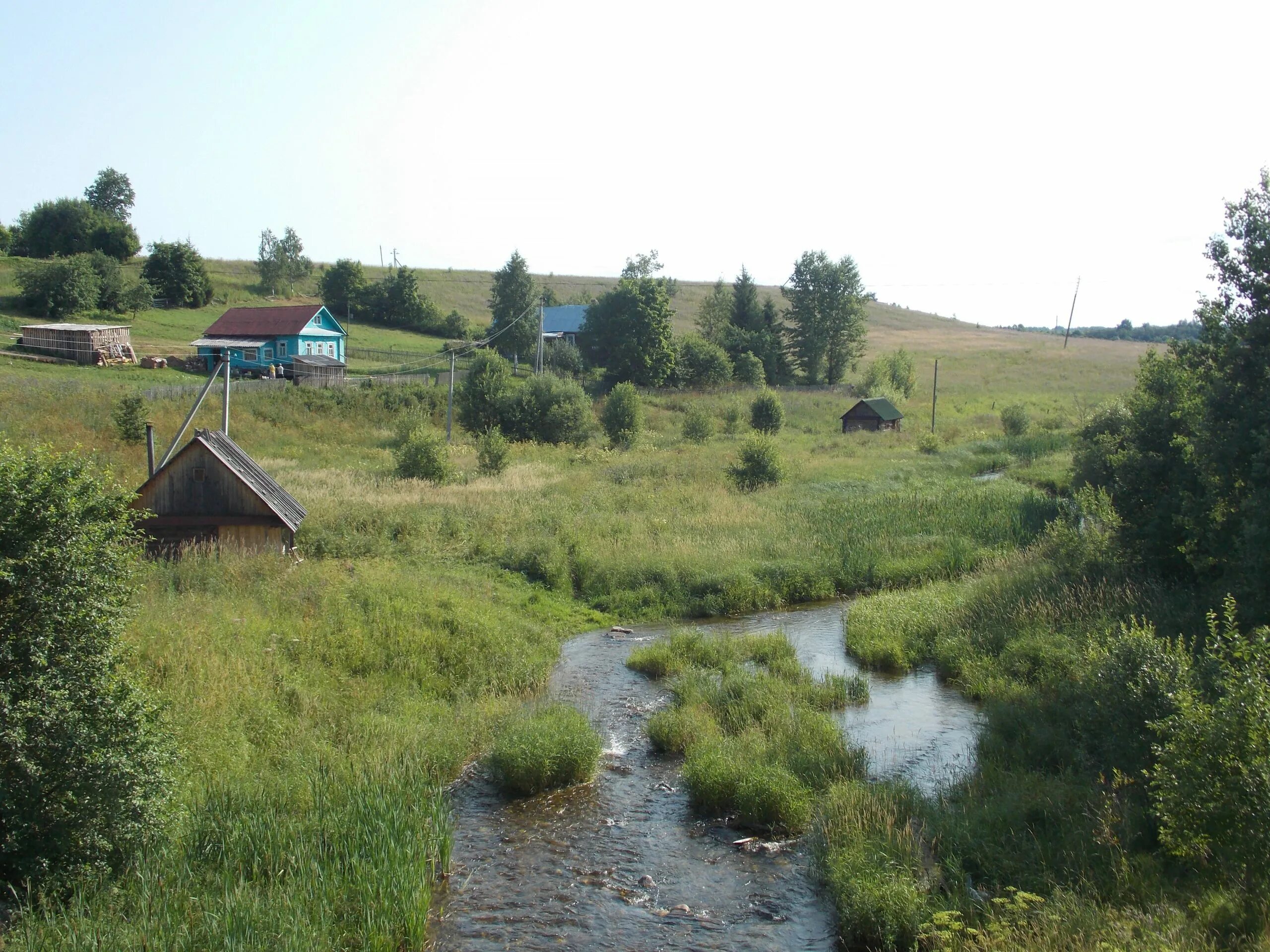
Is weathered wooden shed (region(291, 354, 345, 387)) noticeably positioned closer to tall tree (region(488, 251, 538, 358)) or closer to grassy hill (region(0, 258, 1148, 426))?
grassy hill (region(0, 258, 1148, 426))

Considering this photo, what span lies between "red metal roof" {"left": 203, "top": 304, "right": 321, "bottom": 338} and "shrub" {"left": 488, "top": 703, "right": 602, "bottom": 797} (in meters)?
52.2

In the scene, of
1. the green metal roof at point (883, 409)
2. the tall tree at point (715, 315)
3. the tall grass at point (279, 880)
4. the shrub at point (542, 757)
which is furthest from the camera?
the tall tree at point (715, 315)

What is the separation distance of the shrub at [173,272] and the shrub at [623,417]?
4606 centimetres

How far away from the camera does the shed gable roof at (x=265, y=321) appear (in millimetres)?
60031

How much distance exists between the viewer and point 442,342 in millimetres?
80875

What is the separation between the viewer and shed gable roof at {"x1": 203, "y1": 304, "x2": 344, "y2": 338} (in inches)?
2363

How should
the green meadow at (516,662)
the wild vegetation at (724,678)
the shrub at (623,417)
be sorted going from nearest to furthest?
1. the wild vegetation at (724,678)
2. the green meadow at (516,662)
3. the shrub at (623,417)

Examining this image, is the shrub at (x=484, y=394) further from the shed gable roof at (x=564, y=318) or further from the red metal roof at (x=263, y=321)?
Result: the shed gable roof at (x=564, y=318)

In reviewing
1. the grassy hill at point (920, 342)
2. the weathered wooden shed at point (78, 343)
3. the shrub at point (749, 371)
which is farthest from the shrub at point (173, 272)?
the shrub at point (749, 371)

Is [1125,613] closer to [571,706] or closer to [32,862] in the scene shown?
[571,706]

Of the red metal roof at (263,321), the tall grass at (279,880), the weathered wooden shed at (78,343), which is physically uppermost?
the red metal roof at (263,321)

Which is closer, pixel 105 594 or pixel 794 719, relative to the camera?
pixel 105 594

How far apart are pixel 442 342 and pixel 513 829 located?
7299 cm

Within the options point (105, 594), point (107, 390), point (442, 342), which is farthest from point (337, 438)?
point (105, 594)
